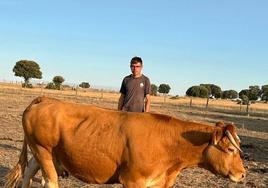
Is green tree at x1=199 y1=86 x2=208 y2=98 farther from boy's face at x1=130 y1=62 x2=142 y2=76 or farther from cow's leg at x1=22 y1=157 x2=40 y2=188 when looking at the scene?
cow's leg at x1=22 y1=157 x2=40 y2=188

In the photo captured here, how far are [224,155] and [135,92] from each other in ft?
9.90

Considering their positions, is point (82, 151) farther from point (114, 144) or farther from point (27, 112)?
point (27, 112)

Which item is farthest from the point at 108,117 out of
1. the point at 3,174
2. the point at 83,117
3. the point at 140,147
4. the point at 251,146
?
the point at 251,146

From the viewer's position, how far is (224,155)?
6094 millimetres

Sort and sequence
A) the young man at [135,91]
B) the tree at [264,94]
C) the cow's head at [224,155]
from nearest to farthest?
the cow's head at [224,155] → the young man at [135,91] → the tree at [264,94]

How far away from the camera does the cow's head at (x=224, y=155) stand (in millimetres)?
6008

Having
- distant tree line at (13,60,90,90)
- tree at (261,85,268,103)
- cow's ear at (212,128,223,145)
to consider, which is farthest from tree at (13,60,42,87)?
cow's ear at (212,128,223,145)

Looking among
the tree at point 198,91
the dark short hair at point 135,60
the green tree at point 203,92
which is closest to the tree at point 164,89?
the tree at point 198,91

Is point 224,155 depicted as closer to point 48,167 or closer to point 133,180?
point 133,180

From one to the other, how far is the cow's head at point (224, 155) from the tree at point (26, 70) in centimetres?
10723

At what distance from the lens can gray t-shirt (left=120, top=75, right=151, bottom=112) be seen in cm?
868

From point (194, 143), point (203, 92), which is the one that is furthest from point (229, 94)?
point (194, 143)

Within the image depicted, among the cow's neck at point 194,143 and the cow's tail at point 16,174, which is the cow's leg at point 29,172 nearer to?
the cow's tail at point 16,174

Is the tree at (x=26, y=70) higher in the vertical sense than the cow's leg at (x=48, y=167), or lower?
higher
